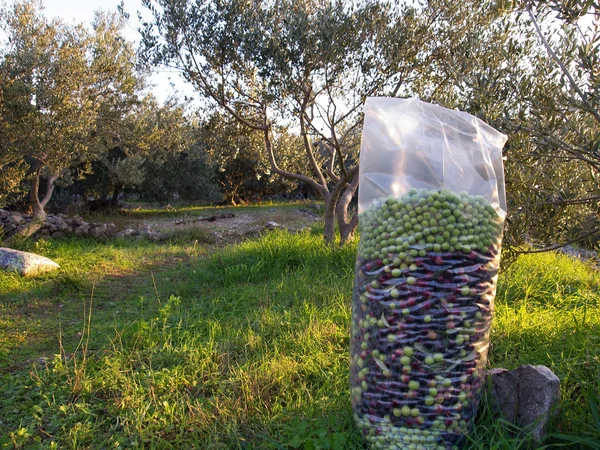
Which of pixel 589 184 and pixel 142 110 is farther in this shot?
pixel 142 110

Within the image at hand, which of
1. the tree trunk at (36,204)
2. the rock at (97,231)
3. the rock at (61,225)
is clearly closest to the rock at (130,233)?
the rock at (97,231)

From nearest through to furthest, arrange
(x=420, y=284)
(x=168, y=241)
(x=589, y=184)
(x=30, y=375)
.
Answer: (x=420, y=284) → (x=589, y=184) → (x=30, y=375) → (x=168, y=241)

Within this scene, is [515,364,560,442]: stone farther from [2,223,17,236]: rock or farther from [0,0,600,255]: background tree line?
[2,223,17,236]: rock

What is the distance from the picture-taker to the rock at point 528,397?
2.28m

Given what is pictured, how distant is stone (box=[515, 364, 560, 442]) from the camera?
7.44 ft

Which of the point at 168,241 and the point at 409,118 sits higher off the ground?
the point at 409,118

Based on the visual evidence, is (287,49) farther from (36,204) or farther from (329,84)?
(36,204)

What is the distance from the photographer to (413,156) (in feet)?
7.45

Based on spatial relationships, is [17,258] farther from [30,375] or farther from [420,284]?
[420,284]

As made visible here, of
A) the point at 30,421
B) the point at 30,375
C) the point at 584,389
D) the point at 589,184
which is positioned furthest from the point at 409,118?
the point at 30,375

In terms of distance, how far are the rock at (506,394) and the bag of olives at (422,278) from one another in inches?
8.3

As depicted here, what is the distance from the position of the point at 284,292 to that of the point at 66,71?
6.50m

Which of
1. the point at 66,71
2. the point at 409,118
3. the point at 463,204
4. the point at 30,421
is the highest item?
the point at 66,71

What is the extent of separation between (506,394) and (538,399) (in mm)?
161
